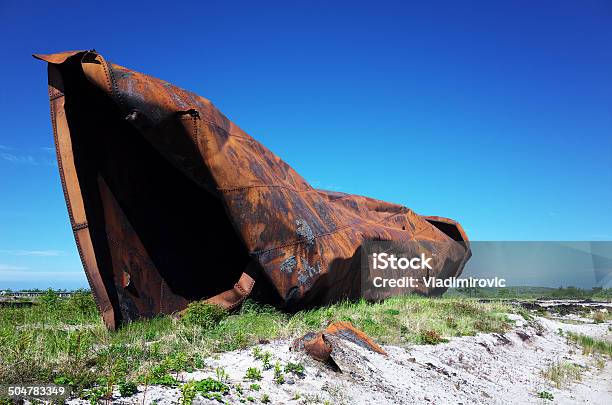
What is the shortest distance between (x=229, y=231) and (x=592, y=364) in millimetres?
7580

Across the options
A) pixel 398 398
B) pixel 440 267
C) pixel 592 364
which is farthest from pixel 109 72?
pixel 440 267

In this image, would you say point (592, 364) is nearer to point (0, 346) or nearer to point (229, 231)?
point (229, 231)

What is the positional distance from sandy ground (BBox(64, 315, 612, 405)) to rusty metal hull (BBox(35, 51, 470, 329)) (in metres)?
1.91

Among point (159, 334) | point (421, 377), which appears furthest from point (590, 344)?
point (159, 334)

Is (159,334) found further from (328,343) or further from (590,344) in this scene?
(590,344)

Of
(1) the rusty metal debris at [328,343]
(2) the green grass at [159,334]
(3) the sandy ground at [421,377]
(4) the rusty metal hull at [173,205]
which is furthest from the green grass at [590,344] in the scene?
(1) the rusty metal debris at [328,343]

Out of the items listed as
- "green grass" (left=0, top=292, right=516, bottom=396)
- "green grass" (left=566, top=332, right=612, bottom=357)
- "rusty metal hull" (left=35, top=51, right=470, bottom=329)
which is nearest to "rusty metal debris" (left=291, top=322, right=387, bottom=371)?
"green grass" (left=0, top=292, right=516, bottom=396)

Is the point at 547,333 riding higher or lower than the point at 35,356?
lower

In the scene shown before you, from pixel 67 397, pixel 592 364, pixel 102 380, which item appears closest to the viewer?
pixel 67 397

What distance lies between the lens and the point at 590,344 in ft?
37.9

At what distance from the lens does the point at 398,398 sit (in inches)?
198

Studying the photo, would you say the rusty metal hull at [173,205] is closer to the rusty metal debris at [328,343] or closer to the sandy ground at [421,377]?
the rusty metal debris at [328,343]

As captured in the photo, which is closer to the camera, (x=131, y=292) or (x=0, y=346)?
(x=0, y=346)

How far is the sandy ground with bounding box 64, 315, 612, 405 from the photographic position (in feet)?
14.9
